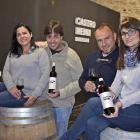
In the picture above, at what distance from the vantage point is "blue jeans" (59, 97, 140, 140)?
69.6 inches

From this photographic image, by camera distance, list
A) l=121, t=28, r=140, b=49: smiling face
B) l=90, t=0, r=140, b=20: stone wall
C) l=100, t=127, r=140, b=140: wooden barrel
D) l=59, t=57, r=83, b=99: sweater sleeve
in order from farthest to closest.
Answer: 1. l=90, t=0, r=140, b=20: stone wall
2. l=59, t=57, r=83, b=99: sweater sleeve
3. l=121, t=28, r=140, b=49: smiling face
4. l=100, t=127, r=140, b=140: wooden barrel

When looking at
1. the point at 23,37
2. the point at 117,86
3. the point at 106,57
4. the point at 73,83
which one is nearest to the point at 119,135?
the point at 117,86

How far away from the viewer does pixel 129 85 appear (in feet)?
6.36

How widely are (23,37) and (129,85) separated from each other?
4.35ft

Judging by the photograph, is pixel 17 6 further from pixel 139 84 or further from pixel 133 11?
pixel 133 11

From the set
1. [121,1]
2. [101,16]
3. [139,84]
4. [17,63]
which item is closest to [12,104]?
[17,63]

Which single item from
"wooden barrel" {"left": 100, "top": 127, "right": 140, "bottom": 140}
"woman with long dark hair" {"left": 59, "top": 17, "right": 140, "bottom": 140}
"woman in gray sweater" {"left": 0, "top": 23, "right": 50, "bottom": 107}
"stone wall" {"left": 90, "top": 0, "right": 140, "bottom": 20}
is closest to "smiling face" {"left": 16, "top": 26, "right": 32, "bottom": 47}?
"woman in gray sweater" {"left": 0, "top": 23, "right": 50, "bottom": 107}

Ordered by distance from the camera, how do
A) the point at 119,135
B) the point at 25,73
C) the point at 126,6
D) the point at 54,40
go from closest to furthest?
the point at 119,135 < the point at 25,73 < the point at 54,40 < the point at 126,6

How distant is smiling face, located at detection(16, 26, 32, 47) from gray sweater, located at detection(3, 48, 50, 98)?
0.15 m

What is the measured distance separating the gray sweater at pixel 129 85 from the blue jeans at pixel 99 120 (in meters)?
0.05

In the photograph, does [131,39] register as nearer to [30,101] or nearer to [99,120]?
[99,120]

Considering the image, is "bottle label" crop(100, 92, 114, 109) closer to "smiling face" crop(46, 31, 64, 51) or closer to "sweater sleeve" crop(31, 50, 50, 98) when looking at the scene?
"sweater sleeve" crop(31, 50, 50, 98)

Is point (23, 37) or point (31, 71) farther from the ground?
point (23, 37)

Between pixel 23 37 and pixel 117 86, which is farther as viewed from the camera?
pixel 23 37
